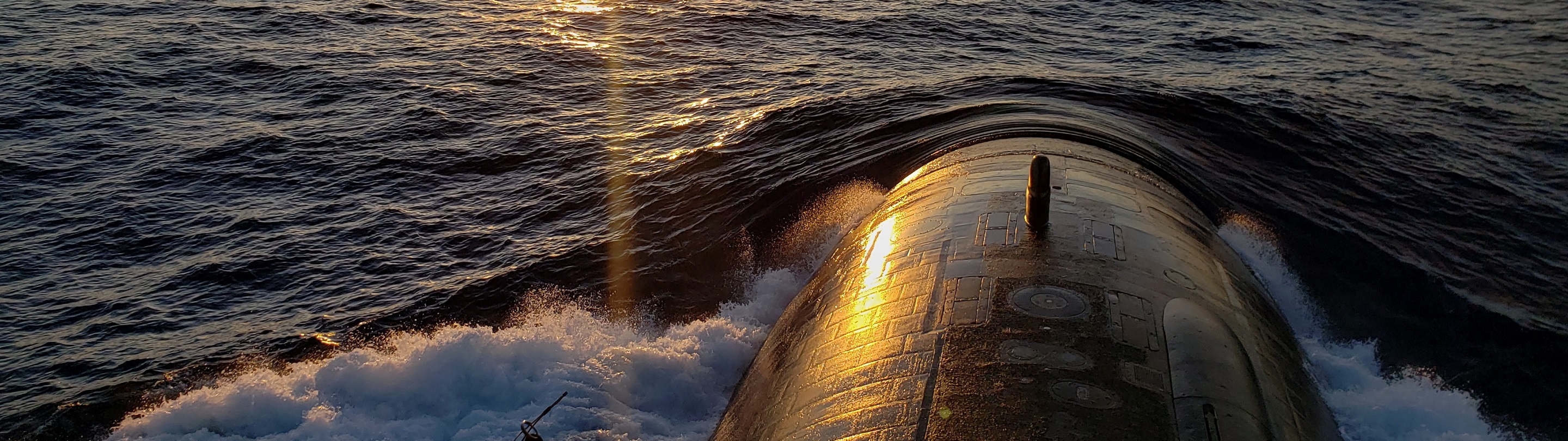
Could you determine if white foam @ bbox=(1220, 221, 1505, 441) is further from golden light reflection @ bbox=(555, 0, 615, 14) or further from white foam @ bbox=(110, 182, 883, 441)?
golden light reflection @ bbox=(555, 0, 615, 14)

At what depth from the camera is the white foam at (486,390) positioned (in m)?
15.6

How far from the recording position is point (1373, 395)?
1578 cm

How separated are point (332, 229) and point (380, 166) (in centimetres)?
375

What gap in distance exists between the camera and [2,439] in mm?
15766

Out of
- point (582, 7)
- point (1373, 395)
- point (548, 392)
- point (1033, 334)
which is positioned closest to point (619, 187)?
point (548, 392)

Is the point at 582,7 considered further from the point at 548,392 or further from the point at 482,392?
the point at 548,392

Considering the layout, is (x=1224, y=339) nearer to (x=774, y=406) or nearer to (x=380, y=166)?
(x=774, y=406)

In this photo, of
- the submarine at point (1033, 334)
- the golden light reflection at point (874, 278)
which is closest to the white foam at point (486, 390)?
the submarine at point (1033, 334)

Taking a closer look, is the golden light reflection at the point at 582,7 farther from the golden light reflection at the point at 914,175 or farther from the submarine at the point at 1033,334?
the submarine at the point at 1033,334

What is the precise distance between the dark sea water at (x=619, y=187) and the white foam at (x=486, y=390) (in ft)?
0.22

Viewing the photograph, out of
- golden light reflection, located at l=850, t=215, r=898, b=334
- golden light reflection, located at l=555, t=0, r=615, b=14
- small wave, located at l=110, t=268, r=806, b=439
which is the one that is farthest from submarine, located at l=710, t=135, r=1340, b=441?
golden light reflection, located at l=555, t=0, r=615, b=14

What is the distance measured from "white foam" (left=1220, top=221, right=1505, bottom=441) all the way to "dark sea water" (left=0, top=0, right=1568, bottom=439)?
9cm

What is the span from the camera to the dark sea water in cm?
1675

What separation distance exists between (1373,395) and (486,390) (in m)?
15.1
